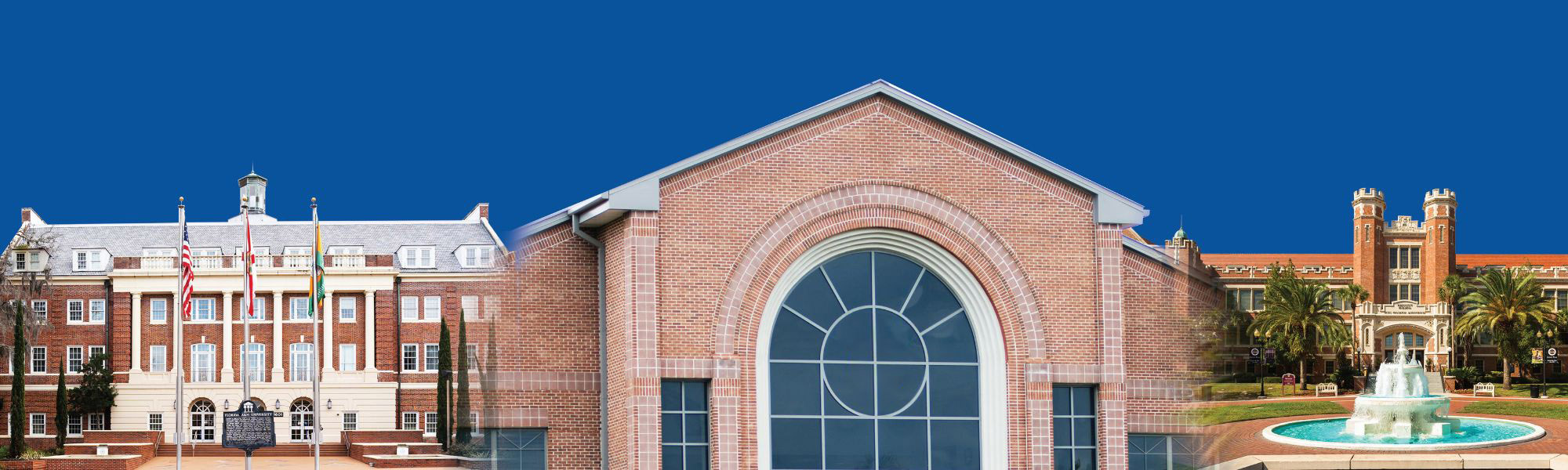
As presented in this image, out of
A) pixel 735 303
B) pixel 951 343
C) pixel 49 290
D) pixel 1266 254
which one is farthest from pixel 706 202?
pixel 1266 254

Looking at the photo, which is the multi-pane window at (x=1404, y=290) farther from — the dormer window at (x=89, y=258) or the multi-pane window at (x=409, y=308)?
the dormer window at (x=89, y=258)

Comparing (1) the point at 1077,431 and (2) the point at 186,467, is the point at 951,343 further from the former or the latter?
(2) the point at 186,467

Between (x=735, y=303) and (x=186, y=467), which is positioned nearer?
(x=735, y=303)

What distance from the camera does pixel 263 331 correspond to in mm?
85938

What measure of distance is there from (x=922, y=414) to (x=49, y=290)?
A: 217 feet

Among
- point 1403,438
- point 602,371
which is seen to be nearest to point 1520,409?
point 1403,438

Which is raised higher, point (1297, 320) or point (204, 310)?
point (204, 310)

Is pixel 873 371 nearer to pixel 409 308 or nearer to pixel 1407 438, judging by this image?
pixel 1407 438

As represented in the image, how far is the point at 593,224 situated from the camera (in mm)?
29969

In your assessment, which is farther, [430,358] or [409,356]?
[409,356]

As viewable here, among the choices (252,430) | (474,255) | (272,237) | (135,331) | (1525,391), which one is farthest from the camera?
(1525,391)

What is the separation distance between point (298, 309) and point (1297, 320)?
1811 inches

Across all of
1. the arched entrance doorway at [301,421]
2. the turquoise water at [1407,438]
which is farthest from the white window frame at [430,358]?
the turquoise water at [1407,438]

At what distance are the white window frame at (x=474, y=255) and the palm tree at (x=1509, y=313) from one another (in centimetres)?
4934
